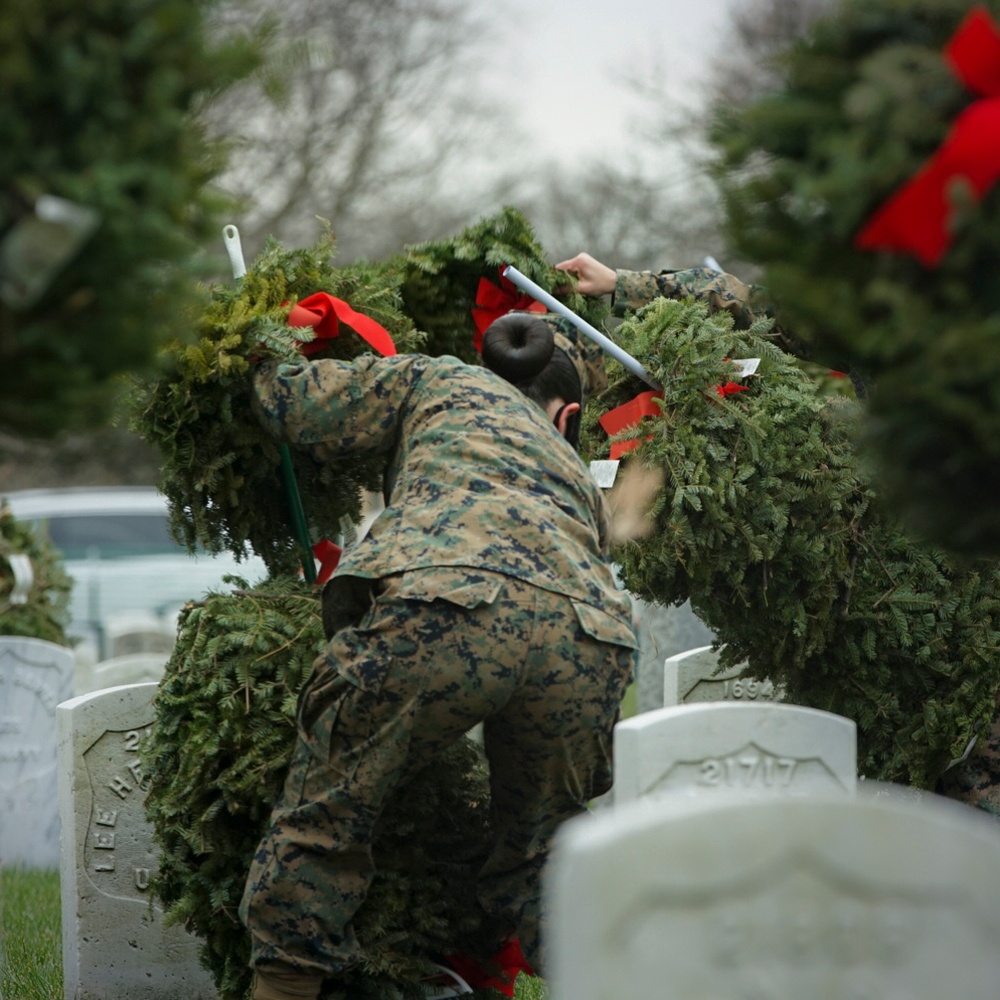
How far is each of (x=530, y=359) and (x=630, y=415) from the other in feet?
1.70

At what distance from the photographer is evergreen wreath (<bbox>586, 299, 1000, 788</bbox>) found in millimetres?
4320

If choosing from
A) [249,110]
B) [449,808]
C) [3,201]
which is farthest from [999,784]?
[249,110]

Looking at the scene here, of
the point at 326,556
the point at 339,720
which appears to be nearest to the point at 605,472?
the point at 326,556

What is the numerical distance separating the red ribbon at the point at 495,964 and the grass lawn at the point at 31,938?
1.50 m

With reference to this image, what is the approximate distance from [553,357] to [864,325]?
1781mm

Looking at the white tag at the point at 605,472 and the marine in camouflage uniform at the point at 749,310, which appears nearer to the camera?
the white tag at the point at 605,472

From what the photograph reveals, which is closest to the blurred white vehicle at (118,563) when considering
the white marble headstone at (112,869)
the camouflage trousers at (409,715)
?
the white marble headstone at (112,869)

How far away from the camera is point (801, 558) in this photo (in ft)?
14.5

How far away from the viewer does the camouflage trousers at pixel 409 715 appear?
3549 mm

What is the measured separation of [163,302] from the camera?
258 cm

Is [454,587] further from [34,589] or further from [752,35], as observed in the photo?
[752,35]

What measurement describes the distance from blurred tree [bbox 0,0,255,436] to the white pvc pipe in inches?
73.8

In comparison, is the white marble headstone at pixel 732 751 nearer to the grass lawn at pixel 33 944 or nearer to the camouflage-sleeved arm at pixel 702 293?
the camouflage-sleeved arm at pixel 702 293

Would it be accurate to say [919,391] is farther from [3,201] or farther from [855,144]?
[3,201]
